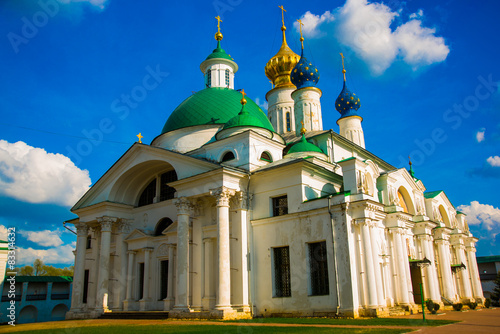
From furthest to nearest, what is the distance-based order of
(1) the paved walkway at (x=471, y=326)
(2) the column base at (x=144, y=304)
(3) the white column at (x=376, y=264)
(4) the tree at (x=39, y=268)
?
(4) the tree at (x=39, y=268), (2) the column base at (x=144, y=304), (3) the white column at (x=376, y=264), (1) the paved walkway at (x=471, y=326)

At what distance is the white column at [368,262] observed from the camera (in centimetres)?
1567

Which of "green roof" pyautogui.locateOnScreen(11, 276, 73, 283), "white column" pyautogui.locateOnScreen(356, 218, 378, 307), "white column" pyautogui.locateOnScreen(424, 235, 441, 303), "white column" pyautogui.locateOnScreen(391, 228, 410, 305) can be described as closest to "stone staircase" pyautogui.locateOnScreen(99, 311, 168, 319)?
"white column" pyautogui.locateOnScreen(356, 218, 378, 307)

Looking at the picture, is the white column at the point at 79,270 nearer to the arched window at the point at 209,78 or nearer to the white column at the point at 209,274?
the white column at the point at 209,274

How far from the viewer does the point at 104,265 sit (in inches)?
886

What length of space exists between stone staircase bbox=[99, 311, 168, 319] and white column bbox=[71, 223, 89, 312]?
2.27 metres

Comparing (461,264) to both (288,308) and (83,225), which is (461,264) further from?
(83,225)

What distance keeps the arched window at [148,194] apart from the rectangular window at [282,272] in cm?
902

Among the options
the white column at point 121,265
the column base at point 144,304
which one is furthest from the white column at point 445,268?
the white column at point 121,265

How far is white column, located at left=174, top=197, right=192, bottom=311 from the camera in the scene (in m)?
17.8

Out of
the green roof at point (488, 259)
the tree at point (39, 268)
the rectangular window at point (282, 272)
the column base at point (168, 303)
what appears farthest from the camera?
the tree at point (39, 268)

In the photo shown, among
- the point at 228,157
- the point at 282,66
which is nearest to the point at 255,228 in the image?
the point at 228,157

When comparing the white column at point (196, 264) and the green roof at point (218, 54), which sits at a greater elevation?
the green roof at point (218, 54)

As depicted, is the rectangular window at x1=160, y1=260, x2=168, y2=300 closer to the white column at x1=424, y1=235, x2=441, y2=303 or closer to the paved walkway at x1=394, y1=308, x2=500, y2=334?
the paved walkway at x1=394, y1=308, x2=500, y2=334

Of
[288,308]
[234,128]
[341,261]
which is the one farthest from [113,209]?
[341,261]
